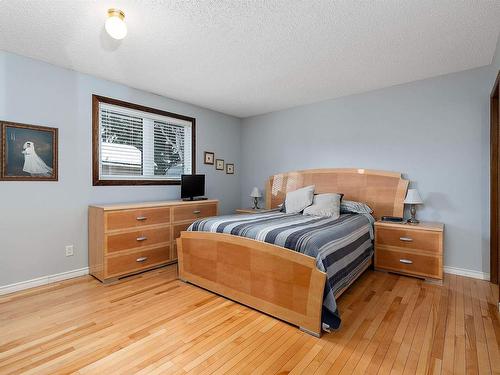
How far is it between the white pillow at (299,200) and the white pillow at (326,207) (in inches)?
3.9

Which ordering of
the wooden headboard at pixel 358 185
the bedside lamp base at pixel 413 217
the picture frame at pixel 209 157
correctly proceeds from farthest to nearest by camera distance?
the picture frame at pixel 209 157
the wooden headboard at pixel 358 185
the bedside lamp base at pixel 413 217

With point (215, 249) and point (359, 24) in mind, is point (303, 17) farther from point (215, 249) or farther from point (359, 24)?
point (215, 249)

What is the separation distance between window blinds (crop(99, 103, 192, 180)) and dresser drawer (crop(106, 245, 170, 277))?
3.47 feet

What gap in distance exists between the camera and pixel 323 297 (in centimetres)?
191

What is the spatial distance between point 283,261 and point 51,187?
261cm

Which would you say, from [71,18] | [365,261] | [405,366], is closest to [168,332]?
[405,366]

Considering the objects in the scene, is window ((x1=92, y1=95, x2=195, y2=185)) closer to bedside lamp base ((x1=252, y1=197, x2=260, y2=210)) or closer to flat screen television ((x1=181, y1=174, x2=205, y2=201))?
flat screen television ((x1=181, y1=174, x2=205, y2=201))

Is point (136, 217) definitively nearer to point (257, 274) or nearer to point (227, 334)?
point (257, 274)

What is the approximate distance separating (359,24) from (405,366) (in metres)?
2.47

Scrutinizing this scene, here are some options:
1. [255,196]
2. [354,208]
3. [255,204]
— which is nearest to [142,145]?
[255,196]

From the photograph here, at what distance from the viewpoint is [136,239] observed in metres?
3.12

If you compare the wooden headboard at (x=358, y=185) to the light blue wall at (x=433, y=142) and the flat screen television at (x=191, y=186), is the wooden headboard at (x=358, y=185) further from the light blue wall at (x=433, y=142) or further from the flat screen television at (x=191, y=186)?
the flat screen television at (x=191, y=186)

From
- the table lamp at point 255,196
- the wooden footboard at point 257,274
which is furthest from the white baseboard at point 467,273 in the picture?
the table lamp at point 255,196

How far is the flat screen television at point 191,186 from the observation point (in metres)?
3.82
